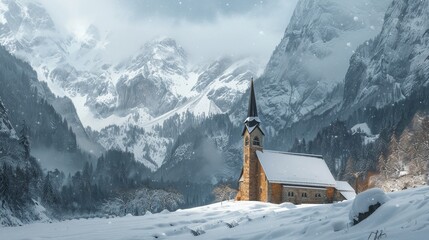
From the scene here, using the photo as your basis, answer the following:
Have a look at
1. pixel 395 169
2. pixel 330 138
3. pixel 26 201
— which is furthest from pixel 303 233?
pixel 330 138

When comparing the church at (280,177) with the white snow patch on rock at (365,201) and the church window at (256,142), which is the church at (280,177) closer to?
the church window at (256,142)

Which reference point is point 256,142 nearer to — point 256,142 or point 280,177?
point 256,142

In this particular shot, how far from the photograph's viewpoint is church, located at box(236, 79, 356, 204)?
66.5 metres

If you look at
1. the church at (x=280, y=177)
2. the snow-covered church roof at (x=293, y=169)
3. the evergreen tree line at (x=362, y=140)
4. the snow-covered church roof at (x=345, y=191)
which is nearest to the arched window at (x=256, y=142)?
the church at (x=280, y=177)

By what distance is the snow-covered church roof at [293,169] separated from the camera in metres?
67.2

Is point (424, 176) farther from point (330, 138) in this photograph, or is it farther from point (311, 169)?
point (330, 138)

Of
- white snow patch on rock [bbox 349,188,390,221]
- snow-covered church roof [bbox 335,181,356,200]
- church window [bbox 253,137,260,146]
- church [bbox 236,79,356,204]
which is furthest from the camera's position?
snow-covered church roof [bbox 335,181,356,200]

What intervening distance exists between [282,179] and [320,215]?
158ft

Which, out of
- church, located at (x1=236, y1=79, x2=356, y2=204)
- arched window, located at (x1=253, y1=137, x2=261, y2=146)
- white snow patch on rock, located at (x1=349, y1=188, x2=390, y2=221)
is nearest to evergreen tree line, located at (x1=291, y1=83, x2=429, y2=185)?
church, located at (x1=236, y1=79, x2=356, y2=204)

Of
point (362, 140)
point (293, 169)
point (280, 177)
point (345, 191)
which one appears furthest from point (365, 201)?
point (362, 140)

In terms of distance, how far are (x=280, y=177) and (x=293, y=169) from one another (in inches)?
130

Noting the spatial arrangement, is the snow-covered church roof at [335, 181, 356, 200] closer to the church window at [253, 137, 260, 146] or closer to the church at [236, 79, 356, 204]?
the church at [236, 79, 356, 204]

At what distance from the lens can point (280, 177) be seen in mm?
66875

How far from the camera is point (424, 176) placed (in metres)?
64.0
